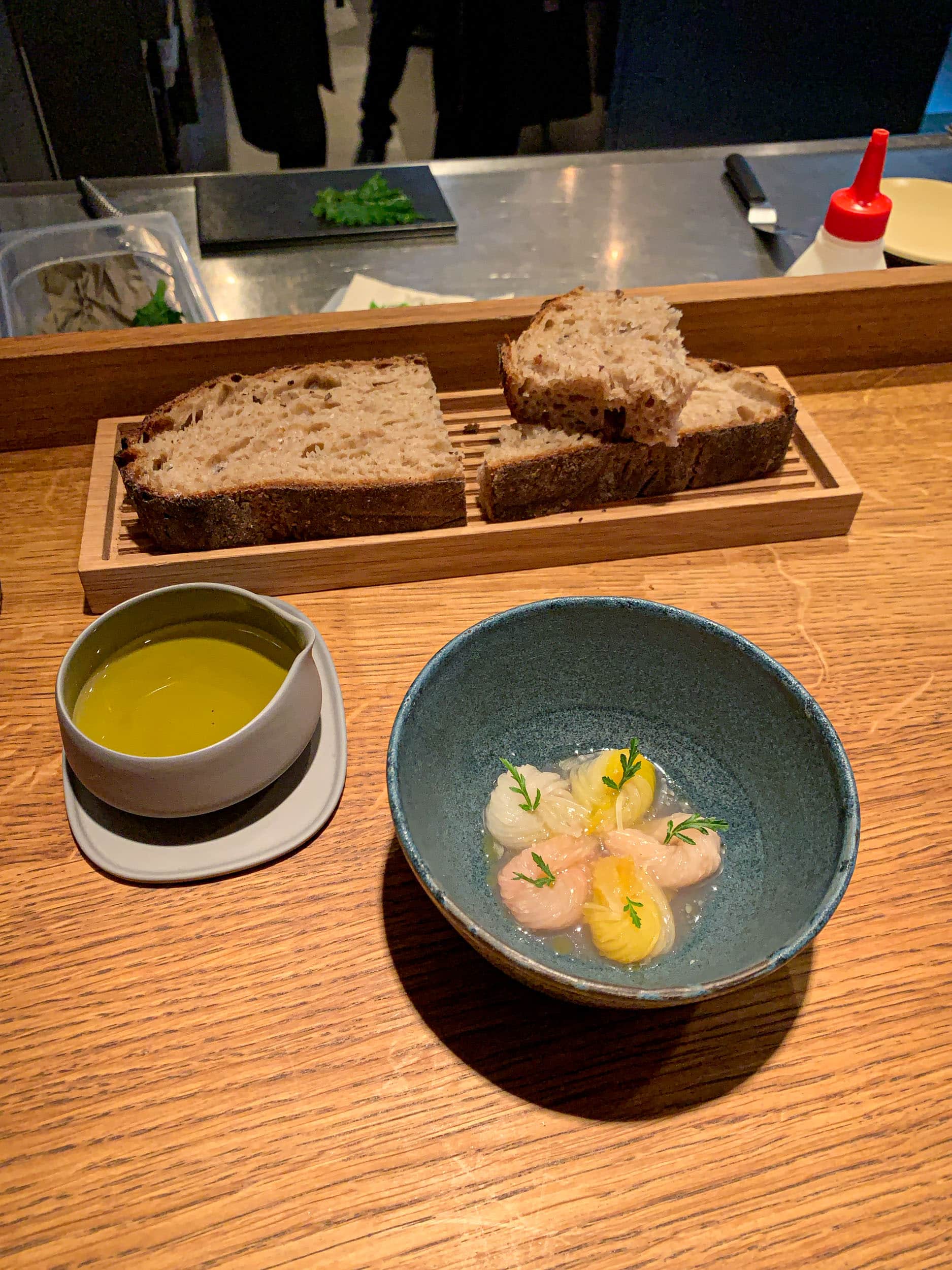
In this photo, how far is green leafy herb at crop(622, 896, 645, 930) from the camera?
680 millimetres

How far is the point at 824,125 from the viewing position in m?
3.04

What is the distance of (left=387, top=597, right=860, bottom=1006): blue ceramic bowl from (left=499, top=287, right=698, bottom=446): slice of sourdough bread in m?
0.32

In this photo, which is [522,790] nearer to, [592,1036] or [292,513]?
[592,1036]

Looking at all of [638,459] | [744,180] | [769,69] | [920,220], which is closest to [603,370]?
[638,459]

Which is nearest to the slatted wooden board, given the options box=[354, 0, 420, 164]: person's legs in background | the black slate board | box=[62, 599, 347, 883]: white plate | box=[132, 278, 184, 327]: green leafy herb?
box=[62, 599, 347, 883]: white plate

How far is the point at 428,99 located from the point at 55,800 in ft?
9.16

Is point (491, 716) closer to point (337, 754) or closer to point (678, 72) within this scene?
point (337, 754)

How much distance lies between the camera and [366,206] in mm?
1786

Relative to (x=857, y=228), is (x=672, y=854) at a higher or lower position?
lower

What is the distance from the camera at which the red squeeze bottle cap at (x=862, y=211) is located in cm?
130

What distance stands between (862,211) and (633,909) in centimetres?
112

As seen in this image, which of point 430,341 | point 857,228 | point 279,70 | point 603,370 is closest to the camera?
point 603,370

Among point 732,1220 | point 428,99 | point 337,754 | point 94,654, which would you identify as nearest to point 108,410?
point 94,654

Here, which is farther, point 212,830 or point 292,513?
point 292,513
